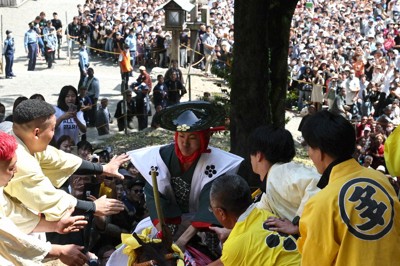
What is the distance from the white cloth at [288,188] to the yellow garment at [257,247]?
0.20 metres

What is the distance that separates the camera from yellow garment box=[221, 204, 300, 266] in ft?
11.7

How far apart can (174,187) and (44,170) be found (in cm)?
98

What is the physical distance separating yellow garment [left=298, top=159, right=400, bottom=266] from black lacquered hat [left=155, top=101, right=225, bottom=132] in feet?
5.43

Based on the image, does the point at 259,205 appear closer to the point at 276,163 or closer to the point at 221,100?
the point at 276,163

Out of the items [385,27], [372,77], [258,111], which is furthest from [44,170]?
[385,27]

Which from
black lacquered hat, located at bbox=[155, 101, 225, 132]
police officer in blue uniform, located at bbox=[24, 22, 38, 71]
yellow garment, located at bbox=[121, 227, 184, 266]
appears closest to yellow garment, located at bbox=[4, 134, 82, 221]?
yellow garment, located at bbox=[121, 227, 184, 266]

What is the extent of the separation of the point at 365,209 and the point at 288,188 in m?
0.81

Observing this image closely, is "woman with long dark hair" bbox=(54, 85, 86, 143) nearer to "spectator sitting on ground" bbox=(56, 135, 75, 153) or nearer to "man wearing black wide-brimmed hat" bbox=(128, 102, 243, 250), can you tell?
"spectator sitting on ground" bbox=(56, 135, 75, 153)

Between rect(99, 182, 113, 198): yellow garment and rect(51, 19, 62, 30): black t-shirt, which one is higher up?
rect(51, 19, 62, 30): black t-shirt

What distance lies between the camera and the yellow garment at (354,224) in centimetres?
305

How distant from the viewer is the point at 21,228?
431 cm

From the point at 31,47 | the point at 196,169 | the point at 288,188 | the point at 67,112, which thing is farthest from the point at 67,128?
the point at 31,47

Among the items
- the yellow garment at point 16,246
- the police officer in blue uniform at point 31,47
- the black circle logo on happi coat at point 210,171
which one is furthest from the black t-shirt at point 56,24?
the yellow garment at point 16,246

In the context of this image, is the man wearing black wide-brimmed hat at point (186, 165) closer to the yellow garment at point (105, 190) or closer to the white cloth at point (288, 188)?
the white cloth at point (288, 188)
